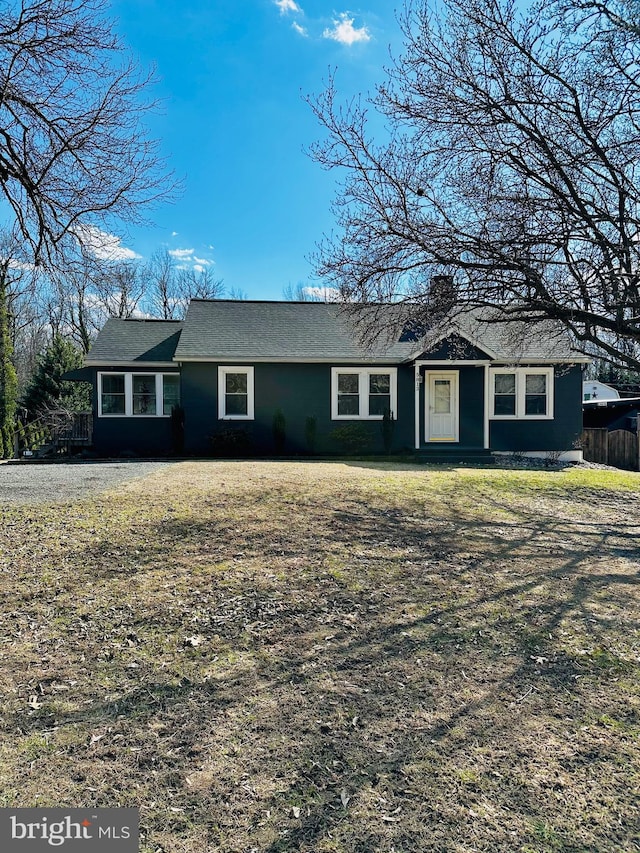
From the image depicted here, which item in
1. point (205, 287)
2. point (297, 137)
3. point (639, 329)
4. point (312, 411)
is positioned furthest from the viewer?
point (205, 287)

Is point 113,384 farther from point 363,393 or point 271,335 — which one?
point 363,393

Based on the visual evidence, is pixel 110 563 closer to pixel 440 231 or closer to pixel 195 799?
pixel 195 799

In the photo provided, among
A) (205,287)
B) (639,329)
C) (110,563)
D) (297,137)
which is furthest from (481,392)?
(205,287)

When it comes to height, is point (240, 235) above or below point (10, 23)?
above

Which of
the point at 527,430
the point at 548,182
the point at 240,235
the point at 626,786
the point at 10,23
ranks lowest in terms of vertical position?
the point at 626,786

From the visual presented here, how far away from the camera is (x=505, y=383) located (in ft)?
52.5

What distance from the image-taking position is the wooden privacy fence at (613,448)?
16844 millimetres

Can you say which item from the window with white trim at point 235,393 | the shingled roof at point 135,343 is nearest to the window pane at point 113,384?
the shingled roof at point 135,343

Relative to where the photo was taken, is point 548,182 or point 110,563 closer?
Result: point 110,563

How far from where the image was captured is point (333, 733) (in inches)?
100

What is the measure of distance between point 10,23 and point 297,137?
4.07 meters

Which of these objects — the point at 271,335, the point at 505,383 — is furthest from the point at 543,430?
the point at 271,335

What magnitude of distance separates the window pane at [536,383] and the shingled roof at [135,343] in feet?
38.8

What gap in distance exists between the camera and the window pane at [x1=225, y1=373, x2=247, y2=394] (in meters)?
15.2
